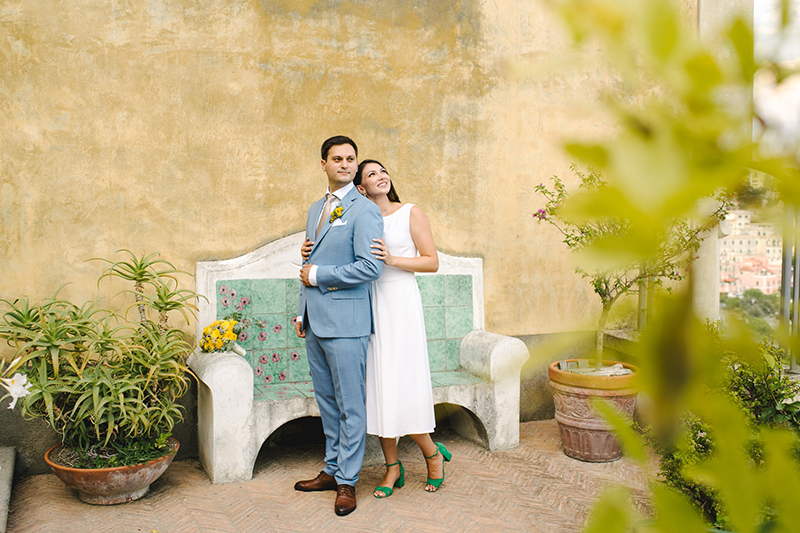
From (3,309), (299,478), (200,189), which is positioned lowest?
(299,478)

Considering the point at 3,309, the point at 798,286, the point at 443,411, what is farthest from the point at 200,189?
the point at 798,286

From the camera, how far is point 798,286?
13.6 feet

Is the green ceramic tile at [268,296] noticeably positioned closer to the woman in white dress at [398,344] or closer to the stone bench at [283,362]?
the stone bench at [283,362]

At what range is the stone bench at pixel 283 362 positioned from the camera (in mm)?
3654

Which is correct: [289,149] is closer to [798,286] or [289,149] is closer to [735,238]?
[798,286]

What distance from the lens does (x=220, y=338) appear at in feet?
12.5

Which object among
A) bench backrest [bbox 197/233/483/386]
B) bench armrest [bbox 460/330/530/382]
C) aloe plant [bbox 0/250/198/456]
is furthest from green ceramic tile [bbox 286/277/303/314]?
bench armrest [bbox 460/330/530/382]

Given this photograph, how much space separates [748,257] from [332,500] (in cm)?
344

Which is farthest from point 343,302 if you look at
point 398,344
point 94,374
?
point 94,374

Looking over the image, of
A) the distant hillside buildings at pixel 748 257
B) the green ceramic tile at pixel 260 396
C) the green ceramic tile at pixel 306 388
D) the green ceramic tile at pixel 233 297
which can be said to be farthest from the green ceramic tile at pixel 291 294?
the distant hillside buildings at pixel 748 257

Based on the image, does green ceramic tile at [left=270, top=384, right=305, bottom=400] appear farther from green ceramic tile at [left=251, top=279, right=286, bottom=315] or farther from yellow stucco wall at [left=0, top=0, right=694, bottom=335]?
yellow stucco wall at [left=0, top=0, right=694, bottom=335]

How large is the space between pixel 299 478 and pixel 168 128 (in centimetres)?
245

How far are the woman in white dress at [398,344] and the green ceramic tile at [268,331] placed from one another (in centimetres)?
101

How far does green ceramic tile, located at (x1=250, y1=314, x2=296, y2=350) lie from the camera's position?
4289mm
